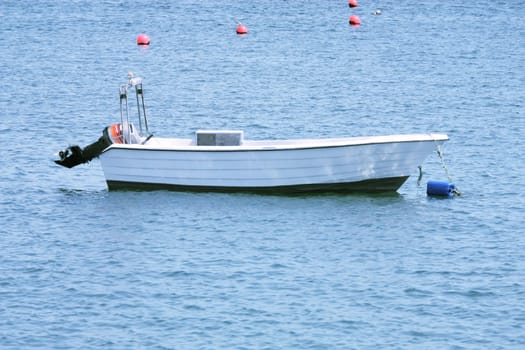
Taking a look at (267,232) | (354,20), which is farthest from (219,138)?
(354,20)

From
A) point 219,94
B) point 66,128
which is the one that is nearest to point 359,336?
point 66,128

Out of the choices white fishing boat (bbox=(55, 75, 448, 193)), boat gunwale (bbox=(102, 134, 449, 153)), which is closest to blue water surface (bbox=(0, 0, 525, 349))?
white fishing boat (bbox=(55, 75, 448, 193))

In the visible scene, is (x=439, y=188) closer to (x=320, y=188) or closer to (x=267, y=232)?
(x=320, y=188)

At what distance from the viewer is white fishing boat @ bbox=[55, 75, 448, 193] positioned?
98.0ft

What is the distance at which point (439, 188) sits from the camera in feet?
102

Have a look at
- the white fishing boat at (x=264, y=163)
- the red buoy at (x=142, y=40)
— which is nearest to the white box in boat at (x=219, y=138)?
the white fishing boat at (x=264, y=163)

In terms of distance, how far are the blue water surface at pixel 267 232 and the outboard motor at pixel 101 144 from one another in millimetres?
1039

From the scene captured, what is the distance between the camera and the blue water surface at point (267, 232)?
22297 mm

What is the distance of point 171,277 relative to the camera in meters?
25.0

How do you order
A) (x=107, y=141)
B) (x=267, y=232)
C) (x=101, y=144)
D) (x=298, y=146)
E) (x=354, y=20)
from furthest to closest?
1. (x=354, y=20)
2. (x=101, y=144)
3. (x=107, y=141)
4. (x=298, y=146)
5. (x=267, y=232)

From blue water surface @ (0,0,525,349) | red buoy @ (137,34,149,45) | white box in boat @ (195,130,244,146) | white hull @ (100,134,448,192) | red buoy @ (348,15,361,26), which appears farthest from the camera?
red buoy @ (348,15,361,26)

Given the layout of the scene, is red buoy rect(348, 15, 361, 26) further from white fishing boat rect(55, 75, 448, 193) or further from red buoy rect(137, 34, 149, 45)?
white fishing boat rect(55, 75, 448, 193)

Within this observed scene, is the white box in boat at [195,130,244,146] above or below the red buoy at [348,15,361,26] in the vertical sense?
below

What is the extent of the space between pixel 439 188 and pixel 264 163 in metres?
4.85
